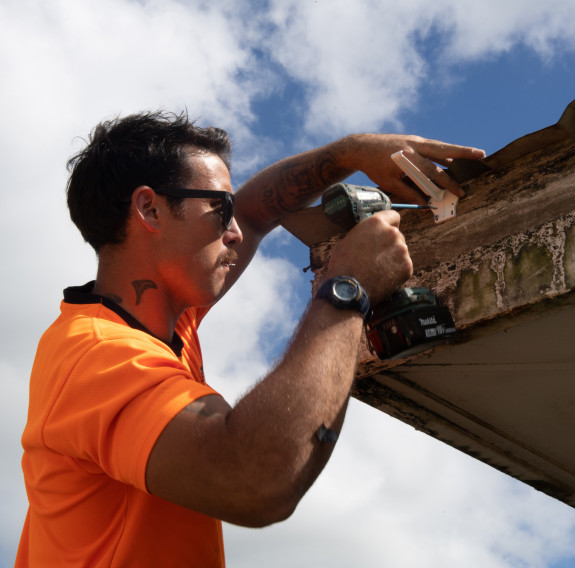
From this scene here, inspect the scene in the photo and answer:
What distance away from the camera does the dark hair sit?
2.50 meters

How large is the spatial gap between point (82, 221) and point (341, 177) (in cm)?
135

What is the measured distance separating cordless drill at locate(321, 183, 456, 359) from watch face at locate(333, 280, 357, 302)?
30cm

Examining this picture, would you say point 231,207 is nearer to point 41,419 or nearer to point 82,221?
point 82,221

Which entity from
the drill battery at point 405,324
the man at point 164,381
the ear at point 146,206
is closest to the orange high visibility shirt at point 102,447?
the man at point 164,381

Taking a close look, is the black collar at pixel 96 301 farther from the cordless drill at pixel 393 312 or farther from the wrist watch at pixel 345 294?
the cordless drill at pixel 393 312

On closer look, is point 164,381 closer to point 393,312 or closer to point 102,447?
point 102,447

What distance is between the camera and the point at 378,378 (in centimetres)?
297

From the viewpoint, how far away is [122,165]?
8.38 ft

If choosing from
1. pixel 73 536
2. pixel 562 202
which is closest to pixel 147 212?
pixel 73 536

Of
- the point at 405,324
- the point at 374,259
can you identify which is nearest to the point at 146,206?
the point at 374,259

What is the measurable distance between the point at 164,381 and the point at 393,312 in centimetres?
89

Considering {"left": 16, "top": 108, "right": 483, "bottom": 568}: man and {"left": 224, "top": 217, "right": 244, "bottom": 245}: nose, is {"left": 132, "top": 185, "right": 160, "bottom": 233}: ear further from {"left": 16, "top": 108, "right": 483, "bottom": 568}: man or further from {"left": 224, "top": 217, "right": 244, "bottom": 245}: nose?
{"left": 224, "top": 217, "right": 244, "bottom": 245}: nose

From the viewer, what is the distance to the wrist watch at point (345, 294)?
195cm

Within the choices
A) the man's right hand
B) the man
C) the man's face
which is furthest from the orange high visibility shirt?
the man's right hand
